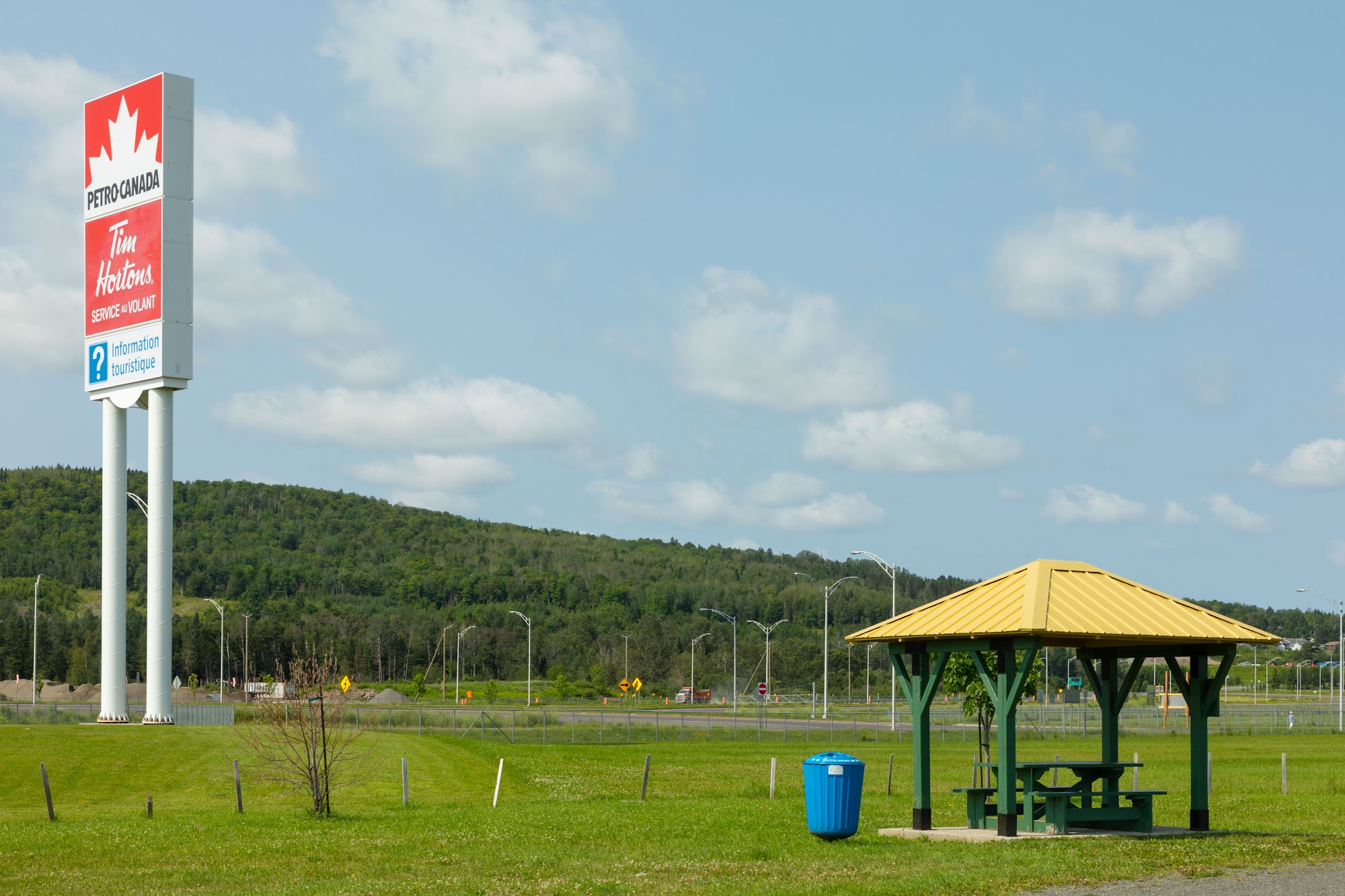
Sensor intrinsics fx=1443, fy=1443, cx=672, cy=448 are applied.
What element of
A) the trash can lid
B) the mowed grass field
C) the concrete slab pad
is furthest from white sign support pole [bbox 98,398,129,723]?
the trash can lid

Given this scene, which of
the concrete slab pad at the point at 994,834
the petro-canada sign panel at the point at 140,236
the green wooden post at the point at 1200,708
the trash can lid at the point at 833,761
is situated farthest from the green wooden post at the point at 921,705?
the petro-canada sign panel at the point at 140,236

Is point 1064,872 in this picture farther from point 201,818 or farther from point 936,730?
point 936,730

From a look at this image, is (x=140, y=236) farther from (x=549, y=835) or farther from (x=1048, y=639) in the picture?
(x=1048, y=639)

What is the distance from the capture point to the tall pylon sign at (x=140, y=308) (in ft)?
181

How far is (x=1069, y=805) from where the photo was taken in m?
21.1

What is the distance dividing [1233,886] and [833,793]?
5.93 m

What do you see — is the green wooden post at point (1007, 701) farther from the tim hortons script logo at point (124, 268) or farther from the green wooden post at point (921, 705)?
the tim hortons script logo at point (124, 268)

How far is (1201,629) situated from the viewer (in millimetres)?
20859

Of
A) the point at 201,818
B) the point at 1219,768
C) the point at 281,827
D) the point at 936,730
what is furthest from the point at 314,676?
the point at 936,730

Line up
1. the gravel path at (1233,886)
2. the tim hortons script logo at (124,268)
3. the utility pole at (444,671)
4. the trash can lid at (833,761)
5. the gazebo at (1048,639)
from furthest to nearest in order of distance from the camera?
1. the utility pole at (444,671)
2. the tim hortons script logo at (124,268)
3. the gazebo at (1048,639)
4. the trash can lid at (833,761)
5. the gravel path at (1233,886)

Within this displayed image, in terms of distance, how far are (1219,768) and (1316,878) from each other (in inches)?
1222

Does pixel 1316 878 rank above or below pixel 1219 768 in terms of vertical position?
above

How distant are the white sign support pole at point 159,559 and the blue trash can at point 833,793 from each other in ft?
135

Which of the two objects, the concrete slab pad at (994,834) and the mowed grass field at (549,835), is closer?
the mowed grass field at (549,835)
